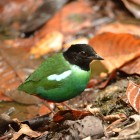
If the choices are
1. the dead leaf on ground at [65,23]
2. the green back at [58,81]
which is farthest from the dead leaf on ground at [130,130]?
the dead leaf on ground at [65,23]

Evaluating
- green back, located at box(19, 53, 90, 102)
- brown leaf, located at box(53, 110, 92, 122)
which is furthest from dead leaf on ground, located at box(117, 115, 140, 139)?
green back, located at box(19, 53, 90, 102)

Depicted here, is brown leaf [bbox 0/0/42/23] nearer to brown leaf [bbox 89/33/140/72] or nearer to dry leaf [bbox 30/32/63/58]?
dry leaf [bbox 30/32/63/58]

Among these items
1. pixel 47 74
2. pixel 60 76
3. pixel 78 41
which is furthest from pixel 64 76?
pixel 78 41

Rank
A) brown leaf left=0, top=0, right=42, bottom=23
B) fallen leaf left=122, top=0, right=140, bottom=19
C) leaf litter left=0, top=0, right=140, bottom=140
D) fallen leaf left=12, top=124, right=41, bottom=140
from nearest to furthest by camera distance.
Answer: leaf litter left=0, top=0, right=140, bottom=140, fallen leaf left=12, top=124, right=41, bottom=140, fallen leaf left=122, top=0, right=140, bottom=19, brown leaf left=0, top=0, right=42, bottom=23

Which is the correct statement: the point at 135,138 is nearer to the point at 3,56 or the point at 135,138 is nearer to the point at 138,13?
the point at 3,56

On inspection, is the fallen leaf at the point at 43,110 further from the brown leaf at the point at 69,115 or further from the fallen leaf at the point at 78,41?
the fallen leaf at the point at 78,41

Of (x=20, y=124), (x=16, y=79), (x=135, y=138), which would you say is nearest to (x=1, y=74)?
(x=16, y=79)

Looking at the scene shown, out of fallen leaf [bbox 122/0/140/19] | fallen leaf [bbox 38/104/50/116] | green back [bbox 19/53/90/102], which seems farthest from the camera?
fallen leaf [bbox 122/0/140/19]
